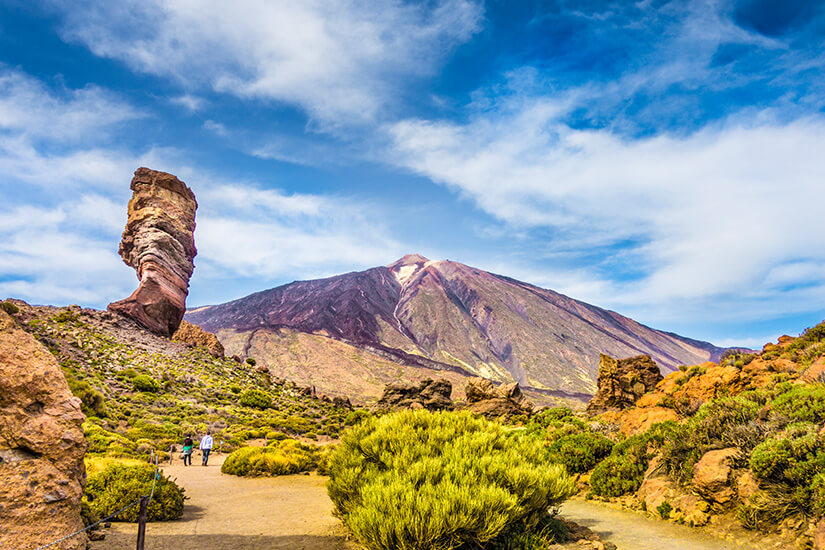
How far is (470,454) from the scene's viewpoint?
22.1 feet

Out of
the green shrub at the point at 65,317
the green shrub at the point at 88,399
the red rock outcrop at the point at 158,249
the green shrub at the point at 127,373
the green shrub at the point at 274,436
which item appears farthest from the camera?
the red rock outcrop at the point at 158,249

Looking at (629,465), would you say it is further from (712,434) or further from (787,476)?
(787,476)

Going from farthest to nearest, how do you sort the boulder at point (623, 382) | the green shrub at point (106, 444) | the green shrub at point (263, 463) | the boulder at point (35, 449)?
1. the boulder at point (623, 382)
2. the green shrub at point (263, 463)
3. the green shrub at point (106, 444)
4. the boulder at point (35, 449)

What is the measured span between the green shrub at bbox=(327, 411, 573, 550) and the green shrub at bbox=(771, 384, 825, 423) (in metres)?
5.24

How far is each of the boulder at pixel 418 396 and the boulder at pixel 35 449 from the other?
33516 mm

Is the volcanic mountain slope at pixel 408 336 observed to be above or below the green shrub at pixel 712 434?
above

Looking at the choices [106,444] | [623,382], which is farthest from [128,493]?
[623,382]

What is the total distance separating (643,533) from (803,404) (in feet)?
13.9

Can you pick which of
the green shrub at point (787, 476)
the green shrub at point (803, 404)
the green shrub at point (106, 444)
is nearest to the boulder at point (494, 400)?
the green shrub at point (106, 444)

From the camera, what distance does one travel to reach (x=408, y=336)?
158875 millimetres

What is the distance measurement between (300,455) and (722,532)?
15.2 meters

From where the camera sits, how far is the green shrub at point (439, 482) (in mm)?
4941

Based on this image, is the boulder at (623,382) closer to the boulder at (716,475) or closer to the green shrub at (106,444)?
the boulder at (716,475)

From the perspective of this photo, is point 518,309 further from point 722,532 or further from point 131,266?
point 722,532
